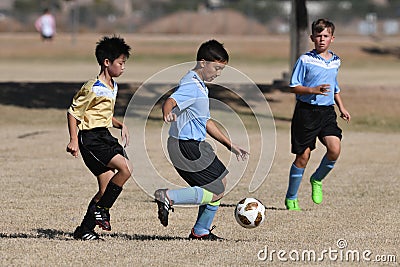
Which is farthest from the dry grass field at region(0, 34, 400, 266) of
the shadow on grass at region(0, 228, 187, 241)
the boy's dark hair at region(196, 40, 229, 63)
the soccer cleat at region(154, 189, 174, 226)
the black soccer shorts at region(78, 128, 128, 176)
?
the boy's dark hair at region(196, 40, 229, 63)

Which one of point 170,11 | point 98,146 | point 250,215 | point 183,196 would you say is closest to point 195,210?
point 250,215

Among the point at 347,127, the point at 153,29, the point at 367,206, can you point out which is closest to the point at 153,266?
the point at 367,206

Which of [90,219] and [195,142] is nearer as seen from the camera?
[195,142]

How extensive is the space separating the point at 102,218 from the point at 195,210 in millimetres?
2268

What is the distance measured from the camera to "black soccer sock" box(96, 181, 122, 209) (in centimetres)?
776

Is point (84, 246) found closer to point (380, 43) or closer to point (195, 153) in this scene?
point (195, 153)

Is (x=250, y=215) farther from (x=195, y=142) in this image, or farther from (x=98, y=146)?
(x=98, y=146)

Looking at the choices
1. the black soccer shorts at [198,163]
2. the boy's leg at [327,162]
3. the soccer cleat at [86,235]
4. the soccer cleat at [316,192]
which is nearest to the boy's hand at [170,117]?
the black soccer shorts at [198,163]

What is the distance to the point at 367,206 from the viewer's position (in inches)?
→ 404

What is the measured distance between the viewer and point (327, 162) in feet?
32.8

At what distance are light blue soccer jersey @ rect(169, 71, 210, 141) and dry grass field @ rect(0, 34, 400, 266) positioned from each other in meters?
0.91

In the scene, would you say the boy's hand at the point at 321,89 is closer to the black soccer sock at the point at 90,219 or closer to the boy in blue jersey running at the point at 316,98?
the boy in blue jersey running at the point at 316,98

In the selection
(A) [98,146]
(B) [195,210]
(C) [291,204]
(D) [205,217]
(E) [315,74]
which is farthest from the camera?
(C) [291,204]

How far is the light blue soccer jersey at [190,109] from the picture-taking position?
297 inches
